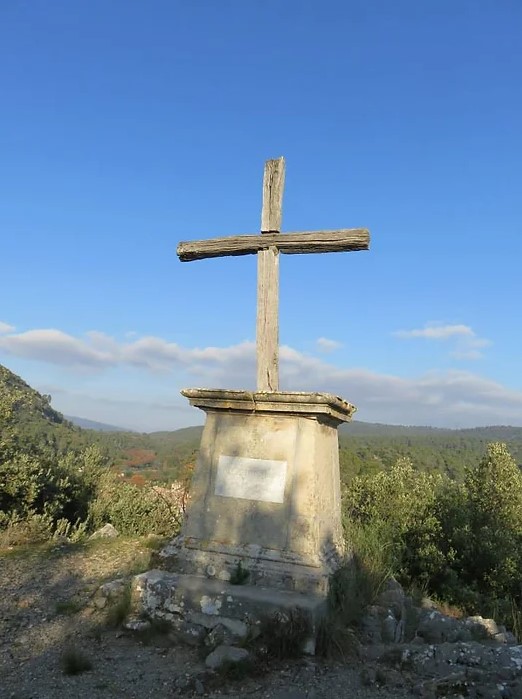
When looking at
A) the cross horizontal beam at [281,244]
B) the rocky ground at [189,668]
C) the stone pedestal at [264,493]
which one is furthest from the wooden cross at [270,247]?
the rocky ground at [189,668]

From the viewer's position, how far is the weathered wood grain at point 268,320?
5543 mm

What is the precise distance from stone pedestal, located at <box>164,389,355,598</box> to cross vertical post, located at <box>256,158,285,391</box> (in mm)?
373

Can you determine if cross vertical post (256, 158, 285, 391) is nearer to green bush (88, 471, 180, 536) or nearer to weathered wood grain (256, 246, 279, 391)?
weathered wood grain (256, 246, 279, 391)

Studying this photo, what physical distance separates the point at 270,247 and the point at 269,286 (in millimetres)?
429

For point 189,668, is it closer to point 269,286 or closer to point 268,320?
point 268,320

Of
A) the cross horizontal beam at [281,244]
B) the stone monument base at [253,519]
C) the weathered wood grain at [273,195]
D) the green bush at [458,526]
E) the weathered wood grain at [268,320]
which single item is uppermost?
the weathered wood grain at [273,195]

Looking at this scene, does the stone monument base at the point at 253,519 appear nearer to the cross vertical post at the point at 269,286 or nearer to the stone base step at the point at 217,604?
the stone base step at the point at 217,604

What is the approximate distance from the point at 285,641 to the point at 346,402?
89.2 inches

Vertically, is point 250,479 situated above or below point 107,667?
above

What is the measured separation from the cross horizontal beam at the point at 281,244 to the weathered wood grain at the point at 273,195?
13 cm

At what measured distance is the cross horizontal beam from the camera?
5.41 metres

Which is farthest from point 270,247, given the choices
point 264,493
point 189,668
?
point 189,668

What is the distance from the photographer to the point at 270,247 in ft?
18.9

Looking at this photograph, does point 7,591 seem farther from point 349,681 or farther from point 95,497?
point 95,497
